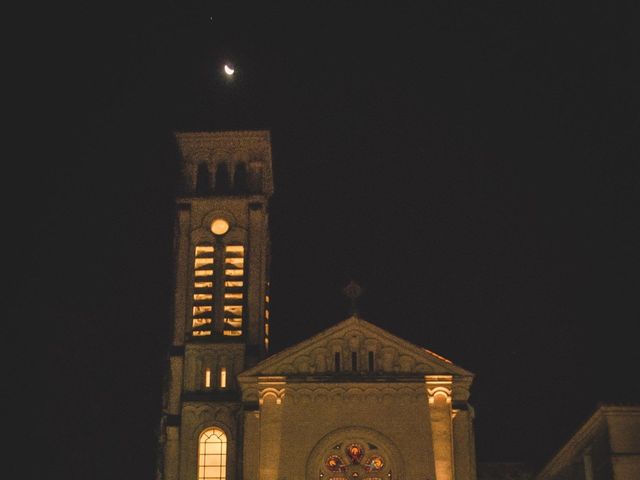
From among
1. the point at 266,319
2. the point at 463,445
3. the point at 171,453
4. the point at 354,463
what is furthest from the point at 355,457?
the point at 266,319

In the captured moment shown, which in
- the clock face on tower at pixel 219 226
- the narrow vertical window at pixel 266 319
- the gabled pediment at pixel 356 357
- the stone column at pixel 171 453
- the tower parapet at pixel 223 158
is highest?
the tower parapet at pixel 223 158

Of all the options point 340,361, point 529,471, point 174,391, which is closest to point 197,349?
point 174,391

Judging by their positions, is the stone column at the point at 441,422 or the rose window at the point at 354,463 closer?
the stone column at the point at 441,422

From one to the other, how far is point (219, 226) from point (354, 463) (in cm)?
1331

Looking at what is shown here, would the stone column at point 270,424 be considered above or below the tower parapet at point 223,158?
below

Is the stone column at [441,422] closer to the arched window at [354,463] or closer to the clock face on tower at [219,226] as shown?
the arched window at [354,463]

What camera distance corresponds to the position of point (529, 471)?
1847 inches

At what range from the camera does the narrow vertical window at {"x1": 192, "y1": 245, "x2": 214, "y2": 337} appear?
145 feet

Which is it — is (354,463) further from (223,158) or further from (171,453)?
(223,158)

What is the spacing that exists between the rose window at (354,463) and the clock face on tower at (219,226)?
1224 cm

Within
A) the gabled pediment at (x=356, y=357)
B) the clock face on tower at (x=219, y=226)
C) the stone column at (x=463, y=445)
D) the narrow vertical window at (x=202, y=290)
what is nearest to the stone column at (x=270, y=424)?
the gabled pediment at (x=356, y=357)

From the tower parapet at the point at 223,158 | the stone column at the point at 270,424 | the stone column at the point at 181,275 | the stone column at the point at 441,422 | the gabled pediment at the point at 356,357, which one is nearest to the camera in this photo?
the stone column at the point at 441,422

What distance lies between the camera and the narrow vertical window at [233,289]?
44.1 metres

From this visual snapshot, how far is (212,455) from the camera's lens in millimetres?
41344
